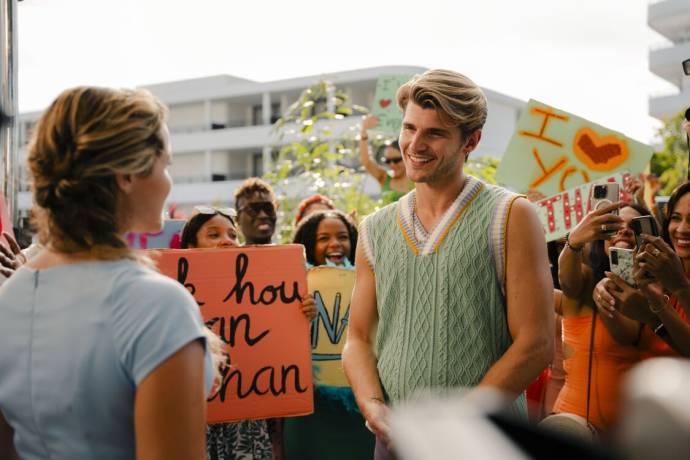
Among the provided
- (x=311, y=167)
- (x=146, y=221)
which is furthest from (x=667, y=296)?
(x=311, y=167)

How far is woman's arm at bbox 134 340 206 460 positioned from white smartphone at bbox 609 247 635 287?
236 centimetres

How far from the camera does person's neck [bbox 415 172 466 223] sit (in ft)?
8.20

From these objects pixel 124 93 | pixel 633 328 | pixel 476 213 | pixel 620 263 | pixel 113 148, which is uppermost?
pixel 124 93

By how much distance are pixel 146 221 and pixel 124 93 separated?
251 millimetres

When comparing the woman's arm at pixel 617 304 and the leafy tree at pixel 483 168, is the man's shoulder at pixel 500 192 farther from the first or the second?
the leafy tree at pixel 483 168

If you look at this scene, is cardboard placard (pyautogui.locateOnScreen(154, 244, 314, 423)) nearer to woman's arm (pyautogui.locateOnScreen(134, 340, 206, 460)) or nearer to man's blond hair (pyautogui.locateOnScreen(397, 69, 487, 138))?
man's blond hair (pyautogui.locateOnScreen(397, 69, 487, 138))

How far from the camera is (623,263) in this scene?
3.47m

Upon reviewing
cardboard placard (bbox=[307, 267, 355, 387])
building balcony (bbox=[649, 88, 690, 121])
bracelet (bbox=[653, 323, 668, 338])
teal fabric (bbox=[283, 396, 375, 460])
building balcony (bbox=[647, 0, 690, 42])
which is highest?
building balcony (bbox=[647, 0, 690, 42])

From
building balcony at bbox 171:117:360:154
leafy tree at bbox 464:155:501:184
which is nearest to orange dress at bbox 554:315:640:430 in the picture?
leafy tree at bbox 464:155:501:184

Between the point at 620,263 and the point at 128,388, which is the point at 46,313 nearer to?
the point at 128,388

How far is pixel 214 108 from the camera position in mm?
60531

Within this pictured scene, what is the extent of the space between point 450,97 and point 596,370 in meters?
1.67

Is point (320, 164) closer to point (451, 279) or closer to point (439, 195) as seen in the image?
point (439, 195)

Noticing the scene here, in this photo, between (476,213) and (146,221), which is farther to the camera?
(476,213)
